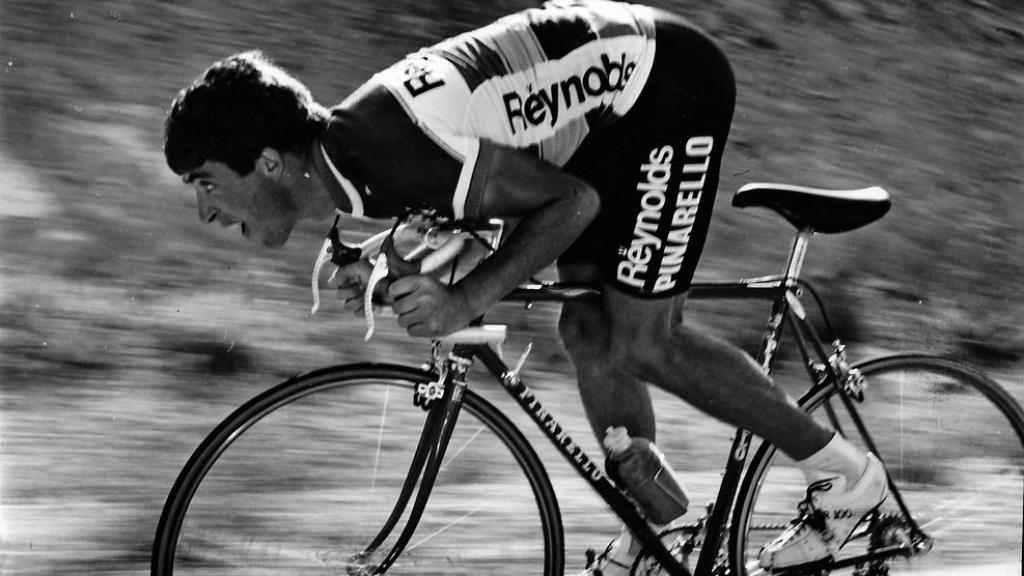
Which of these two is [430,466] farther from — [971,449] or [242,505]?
[971,449]

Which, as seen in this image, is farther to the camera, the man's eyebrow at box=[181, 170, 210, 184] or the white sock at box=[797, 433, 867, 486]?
the white sock at box=[797, 433, 867, 486]

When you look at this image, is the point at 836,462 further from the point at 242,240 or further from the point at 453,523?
the point at 242,240

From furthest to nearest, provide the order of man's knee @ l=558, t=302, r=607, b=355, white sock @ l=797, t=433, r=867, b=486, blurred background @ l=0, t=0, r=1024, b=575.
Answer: blurred background @ l=0, t=0, r=1024, b=575
white sock @ l=797, t=433, r=867, b=486
man's knee @ l=558, t=302, r=607, b=355

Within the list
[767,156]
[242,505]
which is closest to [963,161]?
[767,156]

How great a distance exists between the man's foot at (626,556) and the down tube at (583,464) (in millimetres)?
74

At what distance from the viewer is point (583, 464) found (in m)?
3.75

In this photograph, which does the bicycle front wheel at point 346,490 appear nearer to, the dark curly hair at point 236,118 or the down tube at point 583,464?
the down tube at point 583,464

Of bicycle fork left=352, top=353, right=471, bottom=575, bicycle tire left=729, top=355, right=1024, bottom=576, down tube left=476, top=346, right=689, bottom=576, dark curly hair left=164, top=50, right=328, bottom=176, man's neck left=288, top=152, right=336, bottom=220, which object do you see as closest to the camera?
dark curly hair left=164, top=50, right=328, bottom=176

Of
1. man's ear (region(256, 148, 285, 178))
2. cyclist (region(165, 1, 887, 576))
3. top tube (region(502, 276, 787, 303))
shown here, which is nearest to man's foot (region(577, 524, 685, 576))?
cyclist (region(165, 1, 887, 576))

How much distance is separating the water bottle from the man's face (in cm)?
109

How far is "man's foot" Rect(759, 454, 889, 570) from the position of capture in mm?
3916

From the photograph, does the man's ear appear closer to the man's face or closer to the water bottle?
the man's face

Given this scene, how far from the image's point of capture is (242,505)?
140 inches

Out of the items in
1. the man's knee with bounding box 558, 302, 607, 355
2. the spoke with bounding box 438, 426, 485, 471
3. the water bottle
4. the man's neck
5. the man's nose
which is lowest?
the water bottle
